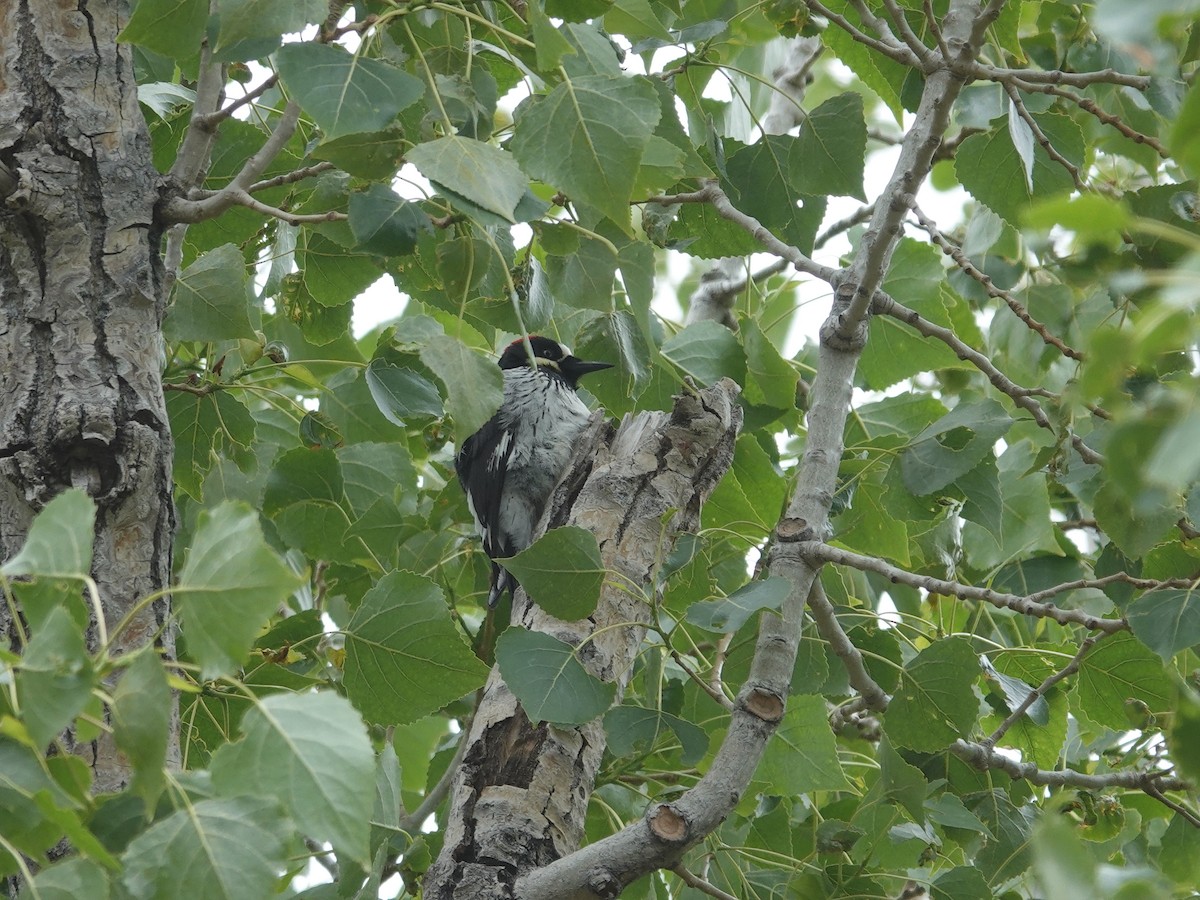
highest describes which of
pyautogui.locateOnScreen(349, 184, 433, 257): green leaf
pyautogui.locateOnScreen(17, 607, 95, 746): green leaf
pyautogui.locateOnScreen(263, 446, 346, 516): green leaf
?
pyautogui.locateOnScreen(349, 184, 433, 257): green leaf

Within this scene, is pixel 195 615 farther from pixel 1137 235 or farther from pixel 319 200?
pixel 1137 235

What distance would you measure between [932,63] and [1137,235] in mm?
467

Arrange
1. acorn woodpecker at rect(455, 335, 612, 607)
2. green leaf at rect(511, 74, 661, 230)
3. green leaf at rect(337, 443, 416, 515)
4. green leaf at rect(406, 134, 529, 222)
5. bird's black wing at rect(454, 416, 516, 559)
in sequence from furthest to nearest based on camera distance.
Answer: acorn woodpecker at rect(455, 335, 612, 607), bird's black wing at rect(454, 416, 516, 559), green leaf at rect(337, 443, 416, 515), green leaf at rect(511, 74, 661, 230), green leaf at rect(406, 134, 529, 222)

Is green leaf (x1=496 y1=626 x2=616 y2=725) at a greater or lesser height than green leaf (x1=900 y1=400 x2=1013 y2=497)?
lesser

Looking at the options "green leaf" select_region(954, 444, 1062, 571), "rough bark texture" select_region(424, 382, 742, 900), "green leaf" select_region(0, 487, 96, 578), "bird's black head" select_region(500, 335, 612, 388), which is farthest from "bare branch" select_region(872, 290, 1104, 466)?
"bird's black head" select_region(500, 335, 612, 388)

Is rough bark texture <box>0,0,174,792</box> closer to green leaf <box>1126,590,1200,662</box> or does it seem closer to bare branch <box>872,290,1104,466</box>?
bare branch <box>872,290,1104,466</box>

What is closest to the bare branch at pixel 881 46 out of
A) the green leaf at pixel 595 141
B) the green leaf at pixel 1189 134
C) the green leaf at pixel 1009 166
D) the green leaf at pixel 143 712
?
the green leaf at pixel 1009 166

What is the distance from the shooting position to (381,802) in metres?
2.24

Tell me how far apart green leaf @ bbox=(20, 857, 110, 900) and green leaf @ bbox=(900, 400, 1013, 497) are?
1.68 metres

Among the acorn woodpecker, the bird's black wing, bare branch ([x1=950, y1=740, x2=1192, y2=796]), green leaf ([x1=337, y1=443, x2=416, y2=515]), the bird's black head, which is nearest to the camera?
bare branch ([x1=950, y1=740, x2=1192, y2=796])

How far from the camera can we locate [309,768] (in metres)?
1.12

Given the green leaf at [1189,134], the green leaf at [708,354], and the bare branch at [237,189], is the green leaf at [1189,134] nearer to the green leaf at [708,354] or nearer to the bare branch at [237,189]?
the bare branch at [237,189]

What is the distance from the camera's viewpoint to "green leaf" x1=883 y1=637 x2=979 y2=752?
7.27 feet

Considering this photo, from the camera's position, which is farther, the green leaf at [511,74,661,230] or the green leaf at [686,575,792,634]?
the green leaf at [686,575,792,634]
